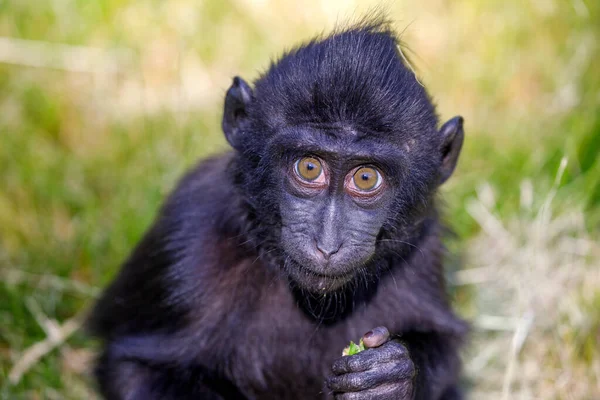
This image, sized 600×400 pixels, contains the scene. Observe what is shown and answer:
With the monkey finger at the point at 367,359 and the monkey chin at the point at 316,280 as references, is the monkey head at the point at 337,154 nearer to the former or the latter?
the monkey chin at the point at 316,280

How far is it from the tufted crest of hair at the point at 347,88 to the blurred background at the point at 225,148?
3.86 ft

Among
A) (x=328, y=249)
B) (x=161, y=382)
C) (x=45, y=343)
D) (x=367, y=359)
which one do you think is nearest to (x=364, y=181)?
(x=328, y=249)

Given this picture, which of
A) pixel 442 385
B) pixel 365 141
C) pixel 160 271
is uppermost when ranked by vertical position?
pixel 365 141

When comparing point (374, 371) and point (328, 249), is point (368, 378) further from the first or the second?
point (328, 249)

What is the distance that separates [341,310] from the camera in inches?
209

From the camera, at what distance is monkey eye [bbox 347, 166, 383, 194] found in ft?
14.9

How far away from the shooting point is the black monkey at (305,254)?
4.54 meters

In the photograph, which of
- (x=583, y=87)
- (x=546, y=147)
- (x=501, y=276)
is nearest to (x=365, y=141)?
(x=501, y=276)

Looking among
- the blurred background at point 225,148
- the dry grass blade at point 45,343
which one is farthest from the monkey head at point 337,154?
the dry grass blade at point 45,343

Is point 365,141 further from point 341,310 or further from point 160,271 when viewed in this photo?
point 160,271

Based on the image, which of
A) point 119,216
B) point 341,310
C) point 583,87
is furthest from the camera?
point 583,87

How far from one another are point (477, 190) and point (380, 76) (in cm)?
334

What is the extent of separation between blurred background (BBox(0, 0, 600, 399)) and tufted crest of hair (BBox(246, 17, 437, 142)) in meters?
1.18

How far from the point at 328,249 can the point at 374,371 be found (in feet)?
2.58
